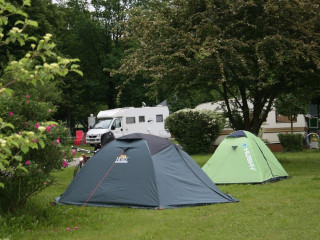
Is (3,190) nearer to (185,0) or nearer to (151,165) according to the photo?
(151,165)

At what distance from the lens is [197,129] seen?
2031 centimetres

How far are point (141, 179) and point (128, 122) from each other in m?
→ 22.3

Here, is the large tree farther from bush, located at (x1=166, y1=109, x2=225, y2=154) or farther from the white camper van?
the white camper van

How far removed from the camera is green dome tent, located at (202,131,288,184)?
35.0 ft

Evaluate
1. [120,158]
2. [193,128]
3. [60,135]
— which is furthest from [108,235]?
[193,128]

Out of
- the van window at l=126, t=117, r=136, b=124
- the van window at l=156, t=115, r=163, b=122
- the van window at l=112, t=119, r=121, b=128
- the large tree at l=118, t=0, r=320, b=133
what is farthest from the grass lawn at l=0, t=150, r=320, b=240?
the van window at l=156, t=115, r=163, b=122

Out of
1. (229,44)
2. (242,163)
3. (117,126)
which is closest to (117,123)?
(117,126)

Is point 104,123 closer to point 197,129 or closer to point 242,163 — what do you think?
point 197,129

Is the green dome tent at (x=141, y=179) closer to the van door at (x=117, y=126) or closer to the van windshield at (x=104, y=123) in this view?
the van door at (x=117, y=126)

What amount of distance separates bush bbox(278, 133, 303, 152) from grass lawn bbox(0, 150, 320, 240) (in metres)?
12.6

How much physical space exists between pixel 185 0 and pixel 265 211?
306 inches

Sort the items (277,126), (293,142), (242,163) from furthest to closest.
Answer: (277,126), (293,142), (242,163)

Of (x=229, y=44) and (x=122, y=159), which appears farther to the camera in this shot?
(x=229, y=44)

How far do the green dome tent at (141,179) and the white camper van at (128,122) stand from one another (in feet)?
67.5
